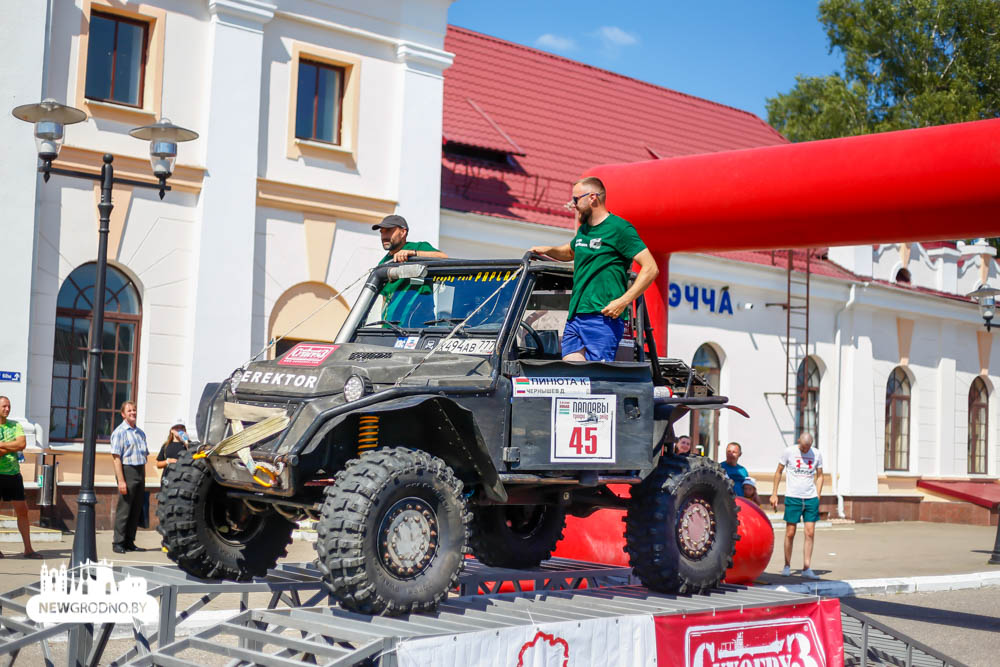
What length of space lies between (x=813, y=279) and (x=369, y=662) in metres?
22.6

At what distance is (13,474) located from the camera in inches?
533

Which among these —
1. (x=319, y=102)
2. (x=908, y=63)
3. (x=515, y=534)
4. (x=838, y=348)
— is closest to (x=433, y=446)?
(x=515, y=534)

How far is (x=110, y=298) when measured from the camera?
17.2 metres

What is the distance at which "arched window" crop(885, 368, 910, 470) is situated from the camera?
28.3 metres

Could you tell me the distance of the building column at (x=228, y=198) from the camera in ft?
57.5

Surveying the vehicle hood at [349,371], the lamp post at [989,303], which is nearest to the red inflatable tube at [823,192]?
the vehicle hood at [349,371]

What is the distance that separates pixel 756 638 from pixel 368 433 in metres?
2.62

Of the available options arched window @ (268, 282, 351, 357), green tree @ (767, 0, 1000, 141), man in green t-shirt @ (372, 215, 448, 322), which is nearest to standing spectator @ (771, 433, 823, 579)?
arched window @ (268, 282, 351, 357)

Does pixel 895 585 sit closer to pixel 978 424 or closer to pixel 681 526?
pixel 681 526

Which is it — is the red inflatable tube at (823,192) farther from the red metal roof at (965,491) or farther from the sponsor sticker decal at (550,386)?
the red metal roof at (965,491)

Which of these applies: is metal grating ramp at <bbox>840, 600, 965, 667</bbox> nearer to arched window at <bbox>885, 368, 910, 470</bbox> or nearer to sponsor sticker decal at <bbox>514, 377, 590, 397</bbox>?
sponsor sticker decal at <bbox>514, 377, 590, 397</bbox>

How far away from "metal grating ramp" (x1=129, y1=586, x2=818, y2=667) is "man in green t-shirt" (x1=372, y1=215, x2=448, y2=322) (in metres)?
1.99

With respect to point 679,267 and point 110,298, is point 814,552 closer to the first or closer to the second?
point 679,267

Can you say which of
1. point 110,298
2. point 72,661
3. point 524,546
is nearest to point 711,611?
point 524,546
